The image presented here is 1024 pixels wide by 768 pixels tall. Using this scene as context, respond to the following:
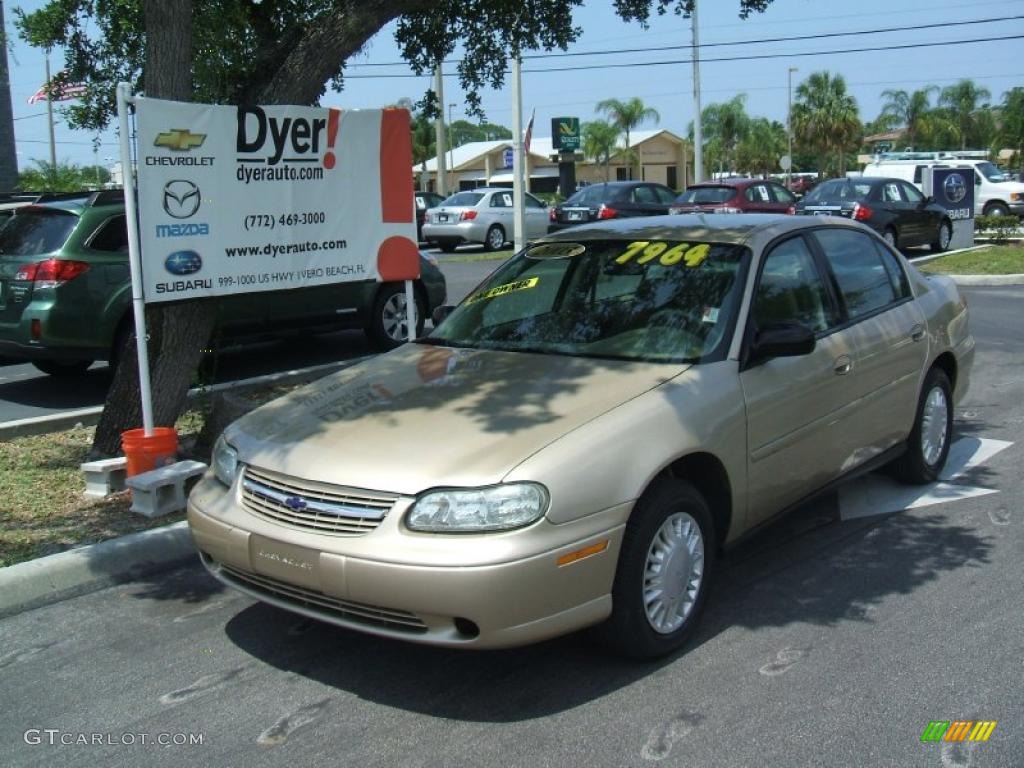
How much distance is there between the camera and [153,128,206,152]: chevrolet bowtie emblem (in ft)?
19.1

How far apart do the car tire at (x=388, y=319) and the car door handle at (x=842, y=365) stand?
21.4 feet

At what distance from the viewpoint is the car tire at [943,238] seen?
68.7ft

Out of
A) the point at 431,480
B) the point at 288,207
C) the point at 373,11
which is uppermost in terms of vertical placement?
the point at 373,11

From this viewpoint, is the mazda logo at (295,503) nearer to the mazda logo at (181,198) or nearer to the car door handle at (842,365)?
the car door handle at (842,365)

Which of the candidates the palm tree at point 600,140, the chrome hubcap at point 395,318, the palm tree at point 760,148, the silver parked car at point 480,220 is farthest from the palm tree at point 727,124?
the chrome hubcap at point 395,318

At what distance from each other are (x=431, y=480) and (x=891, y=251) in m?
3.65

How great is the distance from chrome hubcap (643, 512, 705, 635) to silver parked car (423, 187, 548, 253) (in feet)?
69.6

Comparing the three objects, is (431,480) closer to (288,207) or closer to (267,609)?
(267,609)

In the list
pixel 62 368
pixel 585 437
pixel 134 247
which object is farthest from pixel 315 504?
pixel 62 368

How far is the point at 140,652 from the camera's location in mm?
4230

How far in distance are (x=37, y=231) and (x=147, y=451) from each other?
390 centimetres

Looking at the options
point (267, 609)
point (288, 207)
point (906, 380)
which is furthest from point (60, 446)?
point (906, 380)

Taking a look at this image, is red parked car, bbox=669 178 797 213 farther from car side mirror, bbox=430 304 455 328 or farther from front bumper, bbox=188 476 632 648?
front bumper, bbox=188 476 632 648

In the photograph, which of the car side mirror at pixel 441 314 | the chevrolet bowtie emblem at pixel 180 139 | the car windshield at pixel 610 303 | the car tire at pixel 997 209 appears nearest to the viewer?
the car windshield at pixel 610 303
